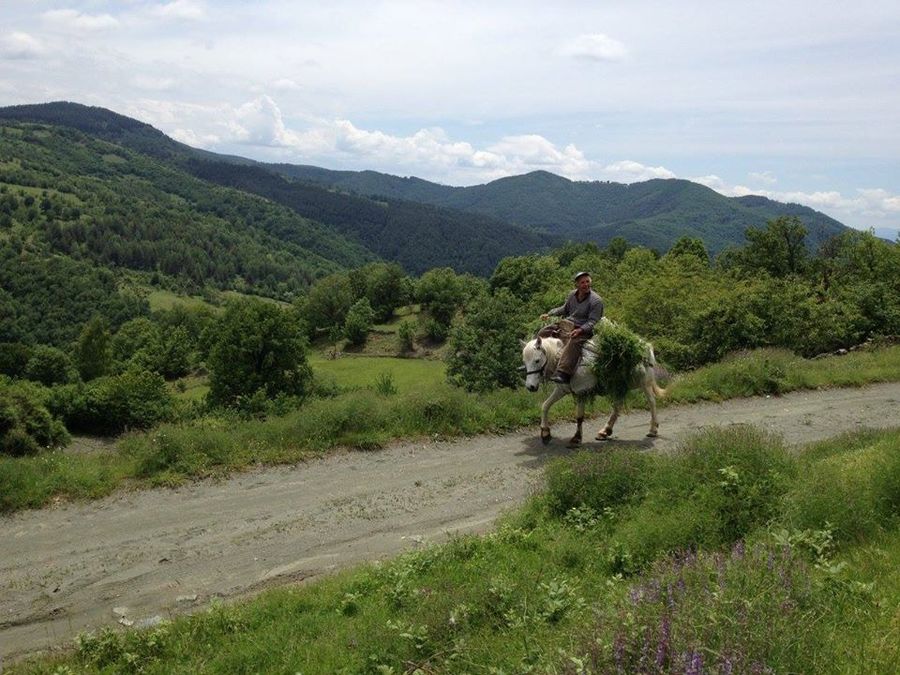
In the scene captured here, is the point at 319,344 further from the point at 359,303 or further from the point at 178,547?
the point at 178,547

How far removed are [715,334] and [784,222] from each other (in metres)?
37.3

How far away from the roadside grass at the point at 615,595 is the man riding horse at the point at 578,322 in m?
3.59

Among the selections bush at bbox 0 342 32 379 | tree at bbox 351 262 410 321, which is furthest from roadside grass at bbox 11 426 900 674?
tree at bbox 351 262 410 321

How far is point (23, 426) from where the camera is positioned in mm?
29672

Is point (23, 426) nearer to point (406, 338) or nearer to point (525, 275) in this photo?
point (525, 275)

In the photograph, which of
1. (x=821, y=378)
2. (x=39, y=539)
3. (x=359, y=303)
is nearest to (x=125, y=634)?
(x=39, y=539)

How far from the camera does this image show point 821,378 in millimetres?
18531

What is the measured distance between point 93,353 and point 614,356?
10896 cm

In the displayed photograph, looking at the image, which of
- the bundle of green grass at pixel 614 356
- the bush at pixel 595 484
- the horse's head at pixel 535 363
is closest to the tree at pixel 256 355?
the horse's head at pixel 535 363

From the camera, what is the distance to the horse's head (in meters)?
13.4

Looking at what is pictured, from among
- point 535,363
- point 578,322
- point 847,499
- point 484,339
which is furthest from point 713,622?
point 484,339

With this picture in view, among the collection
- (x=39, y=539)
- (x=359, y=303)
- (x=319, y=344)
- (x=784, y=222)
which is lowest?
(x=319, y=344)

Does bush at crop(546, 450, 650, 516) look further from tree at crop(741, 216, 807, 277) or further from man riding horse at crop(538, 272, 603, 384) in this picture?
tree at crop(741, 216, 807, 277)

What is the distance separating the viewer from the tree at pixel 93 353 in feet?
336
